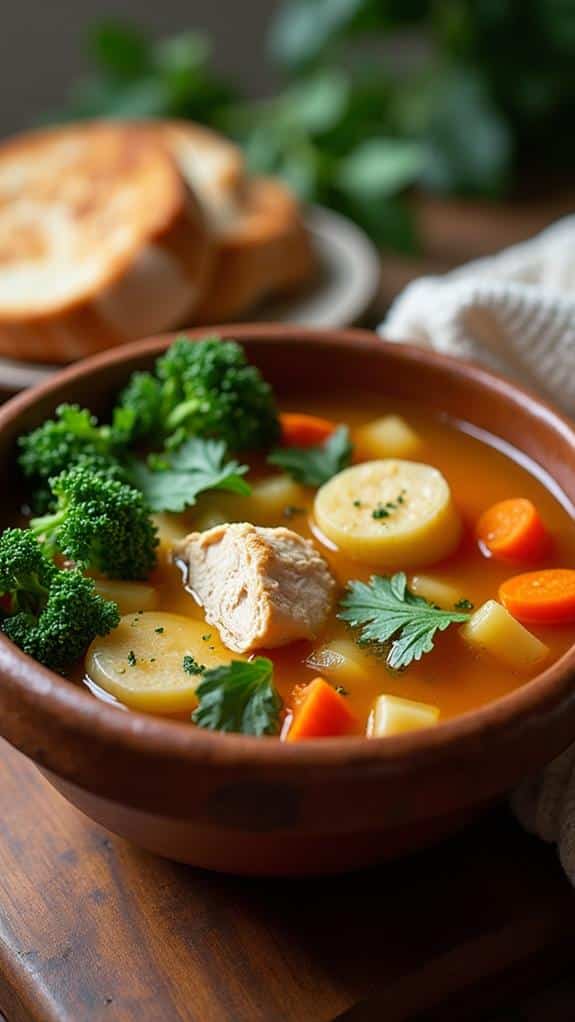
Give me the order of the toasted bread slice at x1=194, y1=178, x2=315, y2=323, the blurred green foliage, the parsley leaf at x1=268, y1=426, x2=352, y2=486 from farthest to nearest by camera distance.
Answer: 1. the blurred green foliage
2. the toasted bread slice at x1=194, y1=178, x2=315, y2=323
3. the parsley leaf at x1=268, y1=426, x2=352, y2=486

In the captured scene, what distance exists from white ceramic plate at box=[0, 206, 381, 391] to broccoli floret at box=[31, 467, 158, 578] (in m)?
1.07

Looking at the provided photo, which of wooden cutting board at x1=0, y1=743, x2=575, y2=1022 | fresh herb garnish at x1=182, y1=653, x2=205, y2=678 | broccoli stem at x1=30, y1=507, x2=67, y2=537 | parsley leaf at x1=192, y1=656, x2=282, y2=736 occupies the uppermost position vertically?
broccoli stem at x1=30, y1=507, x2=67, y2=537

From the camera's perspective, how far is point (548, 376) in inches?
114

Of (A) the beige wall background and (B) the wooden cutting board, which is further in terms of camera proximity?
(A) the beige wall background

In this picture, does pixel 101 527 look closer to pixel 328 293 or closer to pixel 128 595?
pixel 128 595

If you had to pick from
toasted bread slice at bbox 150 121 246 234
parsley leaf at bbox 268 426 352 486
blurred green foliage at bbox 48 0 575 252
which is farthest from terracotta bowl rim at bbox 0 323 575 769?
blurred green foliage at bbox 48 0 575 252

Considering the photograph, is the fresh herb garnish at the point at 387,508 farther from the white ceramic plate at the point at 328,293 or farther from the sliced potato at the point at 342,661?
the white ceramic plate at the point at 328,293

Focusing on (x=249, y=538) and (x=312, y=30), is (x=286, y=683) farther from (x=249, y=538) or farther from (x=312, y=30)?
(x=312, y=30)

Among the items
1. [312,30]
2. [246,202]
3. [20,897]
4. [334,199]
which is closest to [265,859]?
[20,897]

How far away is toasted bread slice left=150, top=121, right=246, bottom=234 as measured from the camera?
12.3 feet

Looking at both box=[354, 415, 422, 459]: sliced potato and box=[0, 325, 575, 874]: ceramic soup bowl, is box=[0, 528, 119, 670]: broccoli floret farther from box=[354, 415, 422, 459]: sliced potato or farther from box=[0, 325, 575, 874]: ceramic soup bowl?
box=[354, 415, 422, 459]: sliced potato

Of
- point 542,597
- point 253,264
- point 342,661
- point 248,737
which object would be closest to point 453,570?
point 542,597

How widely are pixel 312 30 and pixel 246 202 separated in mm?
1087

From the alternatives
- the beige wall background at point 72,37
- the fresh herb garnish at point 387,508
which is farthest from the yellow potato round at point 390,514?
the beige wall background at point 72,37
